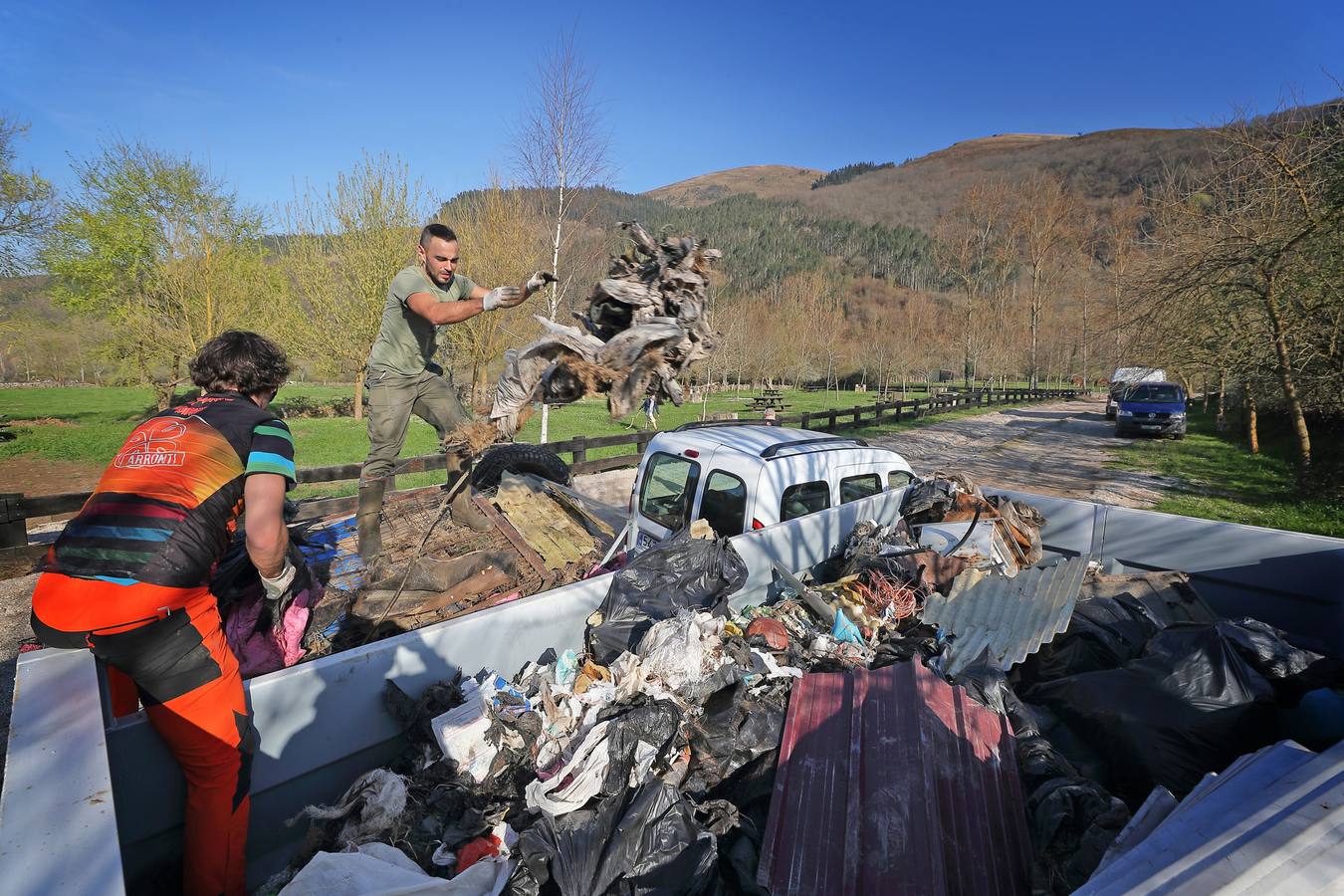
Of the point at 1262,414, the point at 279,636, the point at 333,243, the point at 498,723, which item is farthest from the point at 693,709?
the point at 1262,414

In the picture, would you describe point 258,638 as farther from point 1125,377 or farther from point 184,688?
point 1125,377

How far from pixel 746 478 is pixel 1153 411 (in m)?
20.6

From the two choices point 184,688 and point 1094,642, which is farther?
point 1094,642

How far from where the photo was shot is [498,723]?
7.37 feet

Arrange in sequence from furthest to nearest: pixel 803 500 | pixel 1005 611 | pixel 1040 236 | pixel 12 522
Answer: pixel 1040 236 < pixel 12 522 < pixel 803 500 < pixel 1005 611

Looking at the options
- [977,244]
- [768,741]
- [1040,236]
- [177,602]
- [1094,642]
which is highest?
[1040,236]

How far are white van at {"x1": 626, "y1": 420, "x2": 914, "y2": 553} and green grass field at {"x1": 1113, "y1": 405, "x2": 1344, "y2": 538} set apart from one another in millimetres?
5484

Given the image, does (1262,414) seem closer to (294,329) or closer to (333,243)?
(333,243)

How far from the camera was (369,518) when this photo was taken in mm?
4438

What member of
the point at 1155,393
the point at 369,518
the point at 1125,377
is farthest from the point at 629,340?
the point at 1125,377

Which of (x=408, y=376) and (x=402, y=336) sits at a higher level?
(x=402, y=336)

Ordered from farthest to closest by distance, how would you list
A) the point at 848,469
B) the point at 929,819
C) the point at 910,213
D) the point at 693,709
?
the point at 910,213 < the point at 848,469 < the point at 693,709 < the point at 929,819

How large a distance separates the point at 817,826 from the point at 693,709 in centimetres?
64

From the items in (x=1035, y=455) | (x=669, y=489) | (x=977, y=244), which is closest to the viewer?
(x=669, y=489)
